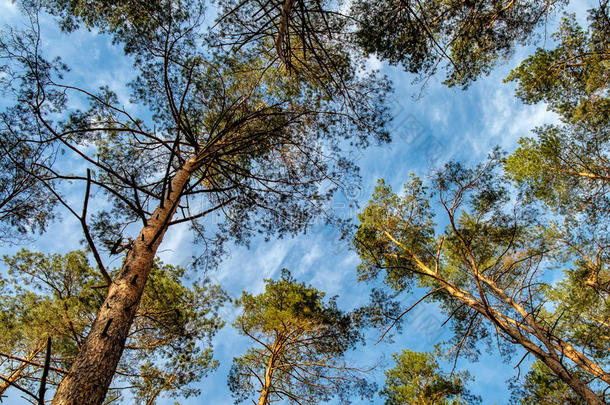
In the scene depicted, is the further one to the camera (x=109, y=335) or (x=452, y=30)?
(x=452, y=30)


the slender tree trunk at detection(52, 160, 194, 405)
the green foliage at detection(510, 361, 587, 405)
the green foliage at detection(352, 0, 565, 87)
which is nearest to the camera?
the slender tree trunk at detection(52, 160, 194, 405)

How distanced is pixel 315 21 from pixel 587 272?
9861mm

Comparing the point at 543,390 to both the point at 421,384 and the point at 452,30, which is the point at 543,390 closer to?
the point at 421,384

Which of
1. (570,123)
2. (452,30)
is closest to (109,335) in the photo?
(452,30)

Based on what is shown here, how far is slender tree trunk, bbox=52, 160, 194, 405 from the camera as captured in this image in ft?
6.53

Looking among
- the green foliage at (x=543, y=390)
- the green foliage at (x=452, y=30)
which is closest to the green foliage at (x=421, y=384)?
the green foliage at (x=543, y=390)

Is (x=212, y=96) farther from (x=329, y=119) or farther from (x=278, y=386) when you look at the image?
(x=278, y=386)

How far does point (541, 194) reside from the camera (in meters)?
8.35

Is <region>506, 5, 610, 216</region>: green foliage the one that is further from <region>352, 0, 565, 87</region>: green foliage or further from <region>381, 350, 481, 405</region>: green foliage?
<region>381, 350, 481, 405</region>: green foliage

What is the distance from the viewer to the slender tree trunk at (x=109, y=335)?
1.99 metres

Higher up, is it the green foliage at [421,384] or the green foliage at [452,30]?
the green foliage at [452,30]

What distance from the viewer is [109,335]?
90.4 inches

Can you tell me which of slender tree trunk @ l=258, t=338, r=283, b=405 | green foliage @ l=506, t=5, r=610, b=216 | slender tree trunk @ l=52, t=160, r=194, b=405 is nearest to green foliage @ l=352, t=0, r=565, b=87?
green foliage @ l=506, t=5, r=610, b=216

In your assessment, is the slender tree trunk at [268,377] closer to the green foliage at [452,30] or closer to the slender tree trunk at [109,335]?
the slender tree trunk at [109,335]
